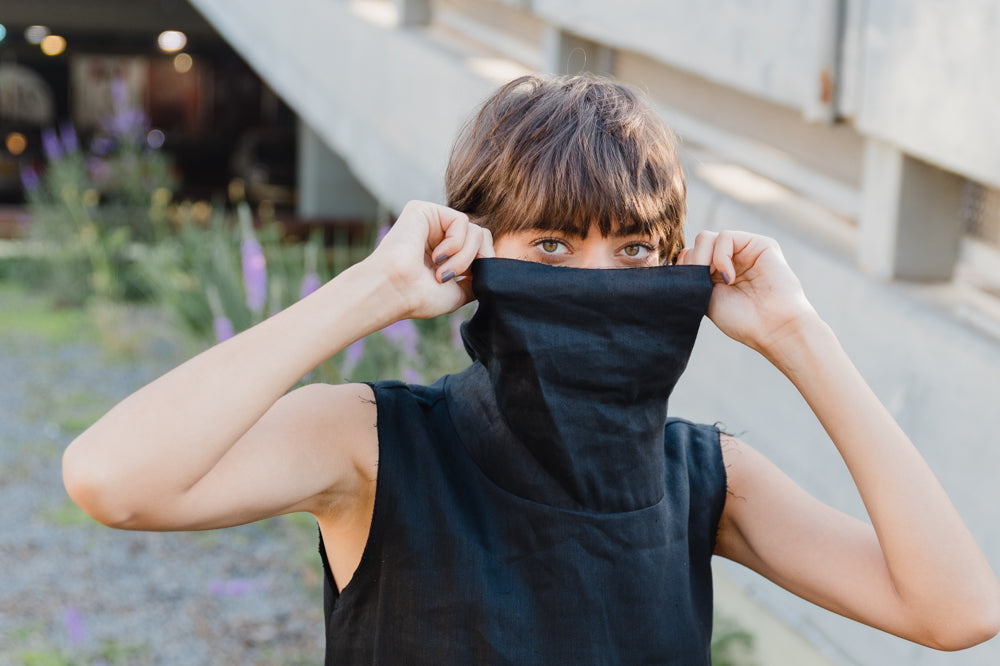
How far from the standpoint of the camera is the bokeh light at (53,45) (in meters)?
17.9

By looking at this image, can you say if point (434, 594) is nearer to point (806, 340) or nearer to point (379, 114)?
point (806, 340)

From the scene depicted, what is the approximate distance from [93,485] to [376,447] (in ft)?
1.09

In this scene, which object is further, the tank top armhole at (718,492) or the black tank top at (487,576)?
the tank top armhole at (718,492)

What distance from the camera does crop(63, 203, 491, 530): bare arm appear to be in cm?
121

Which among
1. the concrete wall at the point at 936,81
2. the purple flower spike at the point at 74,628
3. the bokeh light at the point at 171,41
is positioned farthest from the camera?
the bokeh light at the point at 171,41

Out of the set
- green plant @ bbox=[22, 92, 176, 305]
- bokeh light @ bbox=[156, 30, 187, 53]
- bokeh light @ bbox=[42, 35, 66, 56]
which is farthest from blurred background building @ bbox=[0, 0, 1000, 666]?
bokeh light @ bbox=[42, 35, 66, 56]

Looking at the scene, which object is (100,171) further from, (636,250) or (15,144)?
(15,144)

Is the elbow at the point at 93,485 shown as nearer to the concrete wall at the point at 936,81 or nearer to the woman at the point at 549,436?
the woman at the point at 549,436

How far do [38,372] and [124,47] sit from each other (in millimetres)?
12508

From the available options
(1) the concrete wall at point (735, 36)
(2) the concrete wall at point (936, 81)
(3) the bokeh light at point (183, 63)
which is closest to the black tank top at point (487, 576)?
(2) the concrete wall at point (936, 81)

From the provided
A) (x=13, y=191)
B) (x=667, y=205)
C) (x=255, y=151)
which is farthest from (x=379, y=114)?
(x=13, y=191)

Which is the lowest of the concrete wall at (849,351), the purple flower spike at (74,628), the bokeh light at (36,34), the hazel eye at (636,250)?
the bokeh light at (36,34)

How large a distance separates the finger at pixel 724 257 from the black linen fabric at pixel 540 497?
3 cm

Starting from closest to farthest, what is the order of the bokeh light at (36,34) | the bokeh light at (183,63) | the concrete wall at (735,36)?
the concrete wall at (735,36)
the bokeh light at (36,34)
the bokeh light at (183,63)
